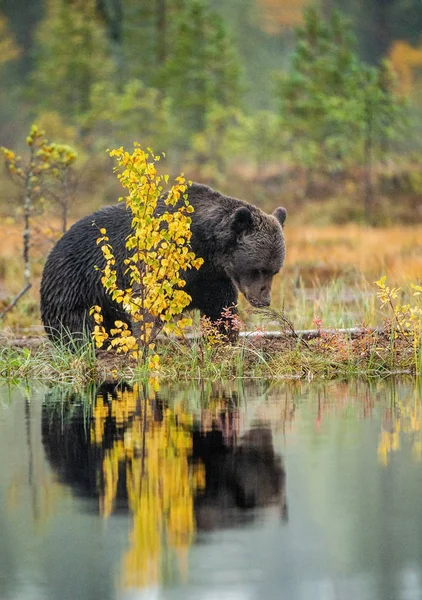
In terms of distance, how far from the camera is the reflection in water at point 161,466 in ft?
17.2

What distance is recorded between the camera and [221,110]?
42.5 m

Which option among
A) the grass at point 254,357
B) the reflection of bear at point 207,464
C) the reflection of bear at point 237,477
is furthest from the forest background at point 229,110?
the reflection of bear at point 237,477

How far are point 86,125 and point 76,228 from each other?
111 ft

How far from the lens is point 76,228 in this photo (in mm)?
11203

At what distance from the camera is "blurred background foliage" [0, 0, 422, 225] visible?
38719mm

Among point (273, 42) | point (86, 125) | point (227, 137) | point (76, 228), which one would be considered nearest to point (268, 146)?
point (227, 137)

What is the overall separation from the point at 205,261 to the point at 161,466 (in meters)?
4.17

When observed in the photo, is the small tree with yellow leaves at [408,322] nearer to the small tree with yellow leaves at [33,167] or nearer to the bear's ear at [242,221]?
the bear's ear at [242,221]

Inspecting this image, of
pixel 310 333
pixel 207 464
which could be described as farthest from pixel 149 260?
pixel 207 464

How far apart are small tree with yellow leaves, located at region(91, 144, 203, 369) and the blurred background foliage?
23.7 meters

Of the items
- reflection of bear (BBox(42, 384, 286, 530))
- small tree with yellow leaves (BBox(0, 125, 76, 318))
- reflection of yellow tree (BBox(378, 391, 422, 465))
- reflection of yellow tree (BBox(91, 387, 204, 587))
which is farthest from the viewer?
small tree with yellow leaves (BBox(0, 125, 76, 318))

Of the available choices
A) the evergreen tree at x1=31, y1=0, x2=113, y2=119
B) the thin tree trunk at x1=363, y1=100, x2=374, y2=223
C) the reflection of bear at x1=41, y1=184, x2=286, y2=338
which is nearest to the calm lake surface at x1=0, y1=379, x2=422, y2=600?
the reflection of bear at x1=41, y1=184, x2=286, y2=338

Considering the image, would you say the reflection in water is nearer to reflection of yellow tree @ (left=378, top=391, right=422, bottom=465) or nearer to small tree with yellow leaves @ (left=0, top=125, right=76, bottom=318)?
reflection of yellow tree @ (left=378, top=391, right=422, bottom=465)

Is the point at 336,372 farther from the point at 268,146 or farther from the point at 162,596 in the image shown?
the point at 268,146
